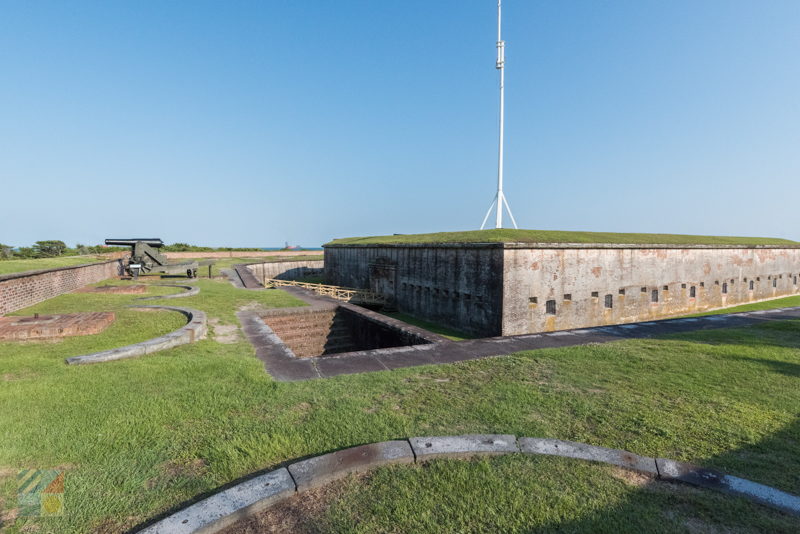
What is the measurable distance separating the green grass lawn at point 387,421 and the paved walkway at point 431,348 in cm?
42

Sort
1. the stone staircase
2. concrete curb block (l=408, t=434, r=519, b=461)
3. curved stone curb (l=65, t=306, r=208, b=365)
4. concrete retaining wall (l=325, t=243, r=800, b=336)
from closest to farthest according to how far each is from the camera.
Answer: concrete curb block (l=408, t=434, r=519, b=461)
curved stone curb (l=65, t=306, r=208, b=365)
the stone staircase
concrete retaining wall (l=325, t=243, r=800, b=336)

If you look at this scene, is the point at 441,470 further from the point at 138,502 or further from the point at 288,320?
the point at 288,320

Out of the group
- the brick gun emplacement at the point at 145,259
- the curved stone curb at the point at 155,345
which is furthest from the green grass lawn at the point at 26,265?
the curved stone curb at the point at 155,345

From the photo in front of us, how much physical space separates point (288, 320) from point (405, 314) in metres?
8.43

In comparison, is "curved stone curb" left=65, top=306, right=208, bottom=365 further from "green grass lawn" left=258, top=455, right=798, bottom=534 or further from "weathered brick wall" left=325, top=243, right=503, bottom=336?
"weathered brick wall" left=325, top=243, right=503, bottom=336

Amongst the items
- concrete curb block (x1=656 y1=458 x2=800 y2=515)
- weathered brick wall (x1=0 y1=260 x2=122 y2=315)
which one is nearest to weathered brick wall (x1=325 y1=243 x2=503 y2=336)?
concrete curb block (x1=656 y1=458 x2=800 y2=515)

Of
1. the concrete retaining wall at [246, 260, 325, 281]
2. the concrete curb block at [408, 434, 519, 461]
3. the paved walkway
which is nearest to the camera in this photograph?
the concrete curb block at [408, 434, 519, 461]

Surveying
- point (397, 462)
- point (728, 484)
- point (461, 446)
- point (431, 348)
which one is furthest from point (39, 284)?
point (728, 484)

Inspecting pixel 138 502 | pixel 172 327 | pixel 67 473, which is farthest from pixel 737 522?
pixel 172 327

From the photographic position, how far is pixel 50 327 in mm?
6020

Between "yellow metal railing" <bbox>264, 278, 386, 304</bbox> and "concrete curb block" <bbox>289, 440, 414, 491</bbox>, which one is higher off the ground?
"concrete curb block" <bbox>289, 440, 414, 491</bbox>

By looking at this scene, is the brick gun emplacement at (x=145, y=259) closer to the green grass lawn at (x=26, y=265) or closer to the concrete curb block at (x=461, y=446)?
the green grass lawn at (x=26, y=265)

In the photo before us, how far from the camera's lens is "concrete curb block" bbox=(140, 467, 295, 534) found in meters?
2.03

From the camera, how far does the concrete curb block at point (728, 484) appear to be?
2289 millimetres
